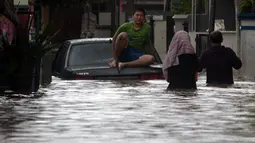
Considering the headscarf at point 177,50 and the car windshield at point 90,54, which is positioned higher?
the headscarf at point 177,50

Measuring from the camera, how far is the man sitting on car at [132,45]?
1908 centimetres

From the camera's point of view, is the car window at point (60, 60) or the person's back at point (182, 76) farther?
the car window at point (60, 60)

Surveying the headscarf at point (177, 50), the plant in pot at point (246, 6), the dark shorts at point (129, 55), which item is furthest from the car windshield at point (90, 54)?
the plant in pot at point (246, 6)

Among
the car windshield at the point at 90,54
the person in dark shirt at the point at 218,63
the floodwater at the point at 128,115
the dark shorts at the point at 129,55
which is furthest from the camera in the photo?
the car windshield at the point at 90,54

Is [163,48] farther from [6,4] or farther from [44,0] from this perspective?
[6,4]

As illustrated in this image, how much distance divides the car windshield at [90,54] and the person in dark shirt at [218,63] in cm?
206

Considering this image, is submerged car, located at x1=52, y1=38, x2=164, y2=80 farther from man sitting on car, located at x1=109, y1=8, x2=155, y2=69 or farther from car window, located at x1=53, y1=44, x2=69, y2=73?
man sitting on car, located at x1=109, y1=8, x2=155, y2=69

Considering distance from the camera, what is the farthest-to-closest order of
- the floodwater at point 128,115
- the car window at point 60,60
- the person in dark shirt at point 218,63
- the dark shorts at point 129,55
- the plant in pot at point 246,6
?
the plant in pot at point 246,6
the car window at point 60,60
the dark shorts at point 129,55
the person in dark shirt at point 218,63
the floodwater at point 128,115

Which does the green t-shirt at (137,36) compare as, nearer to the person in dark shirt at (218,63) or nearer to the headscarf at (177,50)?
the person in dark shirt at (218,63)

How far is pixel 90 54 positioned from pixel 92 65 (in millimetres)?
557

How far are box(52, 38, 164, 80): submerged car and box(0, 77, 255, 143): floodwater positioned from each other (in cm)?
129

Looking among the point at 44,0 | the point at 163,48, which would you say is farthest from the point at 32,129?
the point at 44,0

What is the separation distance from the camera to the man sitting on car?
19078 millimetres

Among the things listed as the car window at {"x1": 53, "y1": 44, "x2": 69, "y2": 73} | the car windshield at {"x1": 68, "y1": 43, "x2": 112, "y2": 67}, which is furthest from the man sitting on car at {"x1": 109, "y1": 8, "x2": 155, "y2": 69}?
the car window at {"x1": 53, "y1": 44, "x2": 69, "y2": 73}
